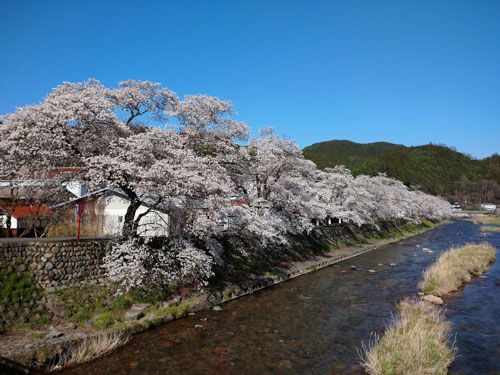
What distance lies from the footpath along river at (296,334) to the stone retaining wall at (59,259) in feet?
13.6

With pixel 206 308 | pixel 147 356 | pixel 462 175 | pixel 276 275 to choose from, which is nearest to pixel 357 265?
pixel 276 275

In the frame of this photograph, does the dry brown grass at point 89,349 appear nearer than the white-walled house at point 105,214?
Yes

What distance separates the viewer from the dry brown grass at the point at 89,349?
10812 millimetres

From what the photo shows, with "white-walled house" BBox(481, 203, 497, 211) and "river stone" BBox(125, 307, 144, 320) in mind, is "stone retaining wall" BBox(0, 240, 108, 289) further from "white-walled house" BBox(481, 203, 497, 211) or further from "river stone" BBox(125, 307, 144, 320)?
"white-walled house" BBox(481, 203, 497, 211)

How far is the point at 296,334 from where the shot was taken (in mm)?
14000

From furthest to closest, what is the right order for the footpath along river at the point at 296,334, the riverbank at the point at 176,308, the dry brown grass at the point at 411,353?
the footpath along river at the point at 296,334 → the riverbank at the point at 176,308 → the dry brown grass at the point at 411,353

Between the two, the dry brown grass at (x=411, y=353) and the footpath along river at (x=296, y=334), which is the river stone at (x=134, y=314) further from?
the dry brown grass at (x=411, y=353)

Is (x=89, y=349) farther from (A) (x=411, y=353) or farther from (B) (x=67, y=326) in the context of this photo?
(A) (x=411, y=353)

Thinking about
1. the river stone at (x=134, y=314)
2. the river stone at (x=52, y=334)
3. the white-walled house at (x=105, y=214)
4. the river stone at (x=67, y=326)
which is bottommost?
the river stone at (x=134, y=314)

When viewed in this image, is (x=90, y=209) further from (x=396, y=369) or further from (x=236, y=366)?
(x=396, y=369)

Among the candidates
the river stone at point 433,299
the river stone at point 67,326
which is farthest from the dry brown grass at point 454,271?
the river stone at point 67,326

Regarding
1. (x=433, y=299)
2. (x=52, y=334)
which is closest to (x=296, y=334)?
(x=52, y=334)

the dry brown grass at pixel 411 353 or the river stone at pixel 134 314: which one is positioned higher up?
the river stone at pixel 134 314

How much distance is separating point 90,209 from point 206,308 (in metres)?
14.8
